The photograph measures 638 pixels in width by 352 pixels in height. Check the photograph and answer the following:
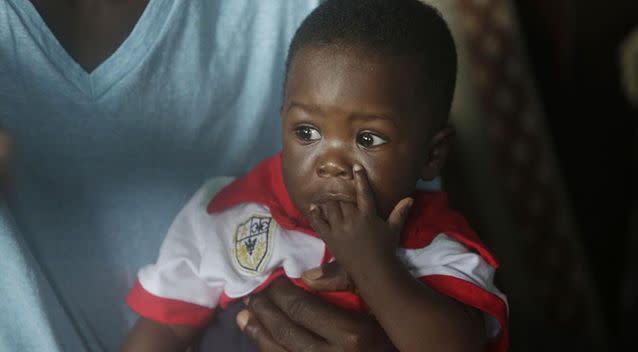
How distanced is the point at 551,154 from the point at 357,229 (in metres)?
1.53

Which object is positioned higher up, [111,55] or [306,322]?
[111,55]

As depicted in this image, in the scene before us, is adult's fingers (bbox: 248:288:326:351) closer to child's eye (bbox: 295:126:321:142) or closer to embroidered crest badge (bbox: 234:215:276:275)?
embroidered crest badge (bbox: 234:215:276:275)

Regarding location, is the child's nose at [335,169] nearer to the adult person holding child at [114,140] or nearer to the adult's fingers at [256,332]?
the adult person holding child at [114,140]

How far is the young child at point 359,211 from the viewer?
92 cm

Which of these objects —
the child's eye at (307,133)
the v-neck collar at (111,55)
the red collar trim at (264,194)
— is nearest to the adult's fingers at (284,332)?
the red collar trim at (264,194)

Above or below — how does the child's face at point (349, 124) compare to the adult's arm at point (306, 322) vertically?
above

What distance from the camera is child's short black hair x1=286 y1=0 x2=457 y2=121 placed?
941mm

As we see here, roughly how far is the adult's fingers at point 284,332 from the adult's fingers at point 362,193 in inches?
7.9

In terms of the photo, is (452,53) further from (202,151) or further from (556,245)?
(556,245)

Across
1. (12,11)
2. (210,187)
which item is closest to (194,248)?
(210,187)

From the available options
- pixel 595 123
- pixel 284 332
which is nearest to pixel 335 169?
pixel 284 332

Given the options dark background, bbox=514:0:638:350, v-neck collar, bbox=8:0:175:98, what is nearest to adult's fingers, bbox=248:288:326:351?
v-neck collar, bbox=8:0:175:98

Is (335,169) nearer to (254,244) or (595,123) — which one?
(254,244)

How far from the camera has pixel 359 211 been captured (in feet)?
3.06
